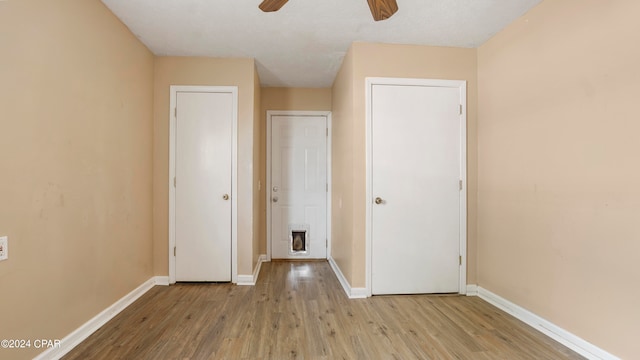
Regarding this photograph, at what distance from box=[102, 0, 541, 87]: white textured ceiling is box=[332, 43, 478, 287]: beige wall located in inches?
3.9

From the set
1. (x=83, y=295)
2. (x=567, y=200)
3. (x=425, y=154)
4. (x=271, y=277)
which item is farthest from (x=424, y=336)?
(x=83, y=295)

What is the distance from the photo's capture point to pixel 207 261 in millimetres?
3100

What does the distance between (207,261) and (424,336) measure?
2177 millimetres

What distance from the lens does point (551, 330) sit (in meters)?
2.06

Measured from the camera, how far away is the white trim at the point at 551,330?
1.79 m

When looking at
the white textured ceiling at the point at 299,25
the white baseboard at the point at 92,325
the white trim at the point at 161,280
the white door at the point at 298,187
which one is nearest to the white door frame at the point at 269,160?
the white door at the point at 298,187

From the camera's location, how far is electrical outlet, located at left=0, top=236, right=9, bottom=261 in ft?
4.73

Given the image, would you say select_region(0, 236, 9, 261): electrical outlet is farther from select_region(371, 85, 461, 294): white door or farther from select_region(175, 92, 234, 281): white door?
select_region(371, 85, 461, 294): white door

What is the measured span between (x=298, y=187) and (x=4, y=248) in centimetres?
297

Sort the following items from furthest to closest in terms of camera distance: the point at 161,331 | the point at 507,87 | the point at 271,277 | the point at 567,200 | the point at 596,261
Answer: the point at 271,277 < the point at 507,87 < the point at 161,331 < the point at 567,200 < the point at 596,261

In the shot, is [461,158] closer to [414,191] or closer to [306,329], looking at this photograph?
[414,191]

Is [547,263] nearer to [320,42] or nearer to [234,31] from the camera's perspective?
[320,42]

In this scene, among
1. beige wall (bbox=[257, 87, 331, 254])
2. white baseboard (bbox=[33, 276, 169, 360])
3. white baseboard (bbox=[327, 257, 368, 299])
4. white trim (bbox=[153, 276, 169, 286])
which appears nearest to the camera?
white baseboard (bbox=[33, 276, 169, 360])

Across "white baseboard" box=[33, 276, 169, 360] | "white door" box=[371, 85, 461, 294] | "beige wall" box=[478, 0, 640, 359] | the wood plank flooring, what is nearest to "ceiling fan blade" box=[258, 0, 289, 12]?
"white door" box=[371, 85, 461, 294]
